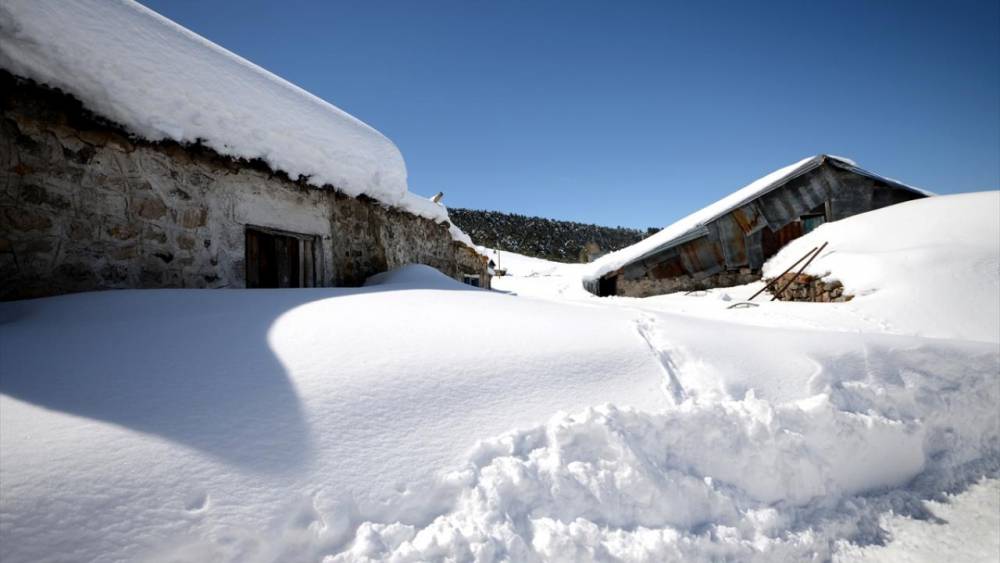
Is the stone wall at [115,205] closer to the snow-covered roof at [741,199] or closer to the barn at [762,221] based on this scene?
the snow-covered roof at [741,199]

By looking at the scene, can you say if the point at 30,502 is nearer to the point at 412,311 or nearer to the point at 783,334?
the point at 412,311

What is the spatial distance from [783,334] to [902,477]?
1035mm

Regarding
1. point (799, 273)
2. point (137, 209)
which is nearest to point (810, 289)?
point (799, 273)

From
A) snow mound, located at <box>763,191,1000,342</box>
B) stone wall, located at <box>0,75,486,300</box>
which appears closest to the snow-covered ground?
stone wall, located at <box>0,75,486,300</box>

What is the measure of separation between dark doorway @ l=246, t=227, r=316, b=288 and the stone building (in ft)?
0.04

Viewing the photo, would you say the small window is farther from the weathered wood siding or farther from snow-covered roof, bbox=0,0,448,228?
snow-covered roof, bbox=0,0,448,228

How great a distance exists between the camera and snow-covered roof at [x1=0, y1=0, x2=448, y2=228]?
2693 millimetres

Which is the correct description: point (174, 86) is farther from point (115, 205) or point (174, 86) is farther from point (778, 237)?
point (778, 237)

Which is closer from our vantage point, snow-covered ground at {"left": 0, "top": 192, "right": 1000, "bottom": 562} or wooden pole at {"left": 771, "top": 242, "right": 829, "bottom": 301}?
snow-covered ground at {"left": 0, "top": 192, "right": 1000, "bottom": 562}

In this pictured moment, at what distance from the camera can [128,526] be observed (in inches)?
48.4

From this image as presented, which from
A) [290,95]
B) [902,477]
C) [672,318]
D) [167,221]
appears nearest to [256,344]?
[167,221]

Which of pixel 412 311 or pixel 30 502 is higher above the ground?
pixel 412 311

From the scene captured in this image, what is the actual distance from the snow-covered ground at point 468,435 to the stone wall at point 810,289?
433 centimetres

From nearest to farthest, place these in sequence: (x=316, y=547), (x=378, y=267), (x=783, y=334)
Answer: (x=316, y=547) → (x=783, y=334) → (x=378, y=267)
